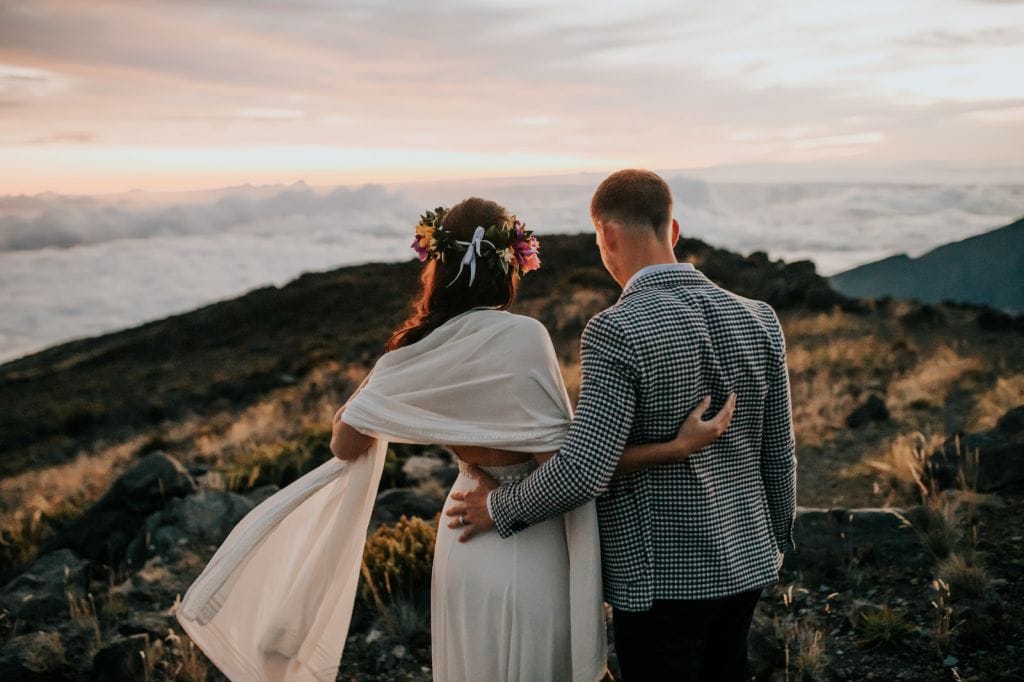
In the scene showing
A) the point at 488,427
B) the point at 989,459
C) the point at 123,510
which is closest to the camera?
the point at 488,427

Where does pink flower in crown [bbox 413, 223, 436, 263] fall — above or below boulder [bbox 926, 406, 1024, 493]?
above

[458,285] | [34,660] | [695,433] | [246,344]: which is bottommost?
[246,344]

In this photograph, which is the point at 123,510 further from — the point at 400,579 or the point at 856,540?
the point at 856,540

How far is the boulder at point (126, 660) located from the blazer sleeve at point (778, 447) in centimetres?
369

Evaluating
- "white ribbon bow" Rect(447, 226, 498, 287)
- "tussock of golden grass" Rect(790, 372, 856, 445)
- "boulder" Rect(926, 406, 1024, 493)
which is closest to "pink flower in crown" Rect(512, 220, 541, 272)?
"white ribbon bow" Rect(447, 226, 498, 287)

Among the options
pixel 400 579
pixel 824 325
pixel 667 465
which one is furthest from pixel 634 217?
pixel 824 325

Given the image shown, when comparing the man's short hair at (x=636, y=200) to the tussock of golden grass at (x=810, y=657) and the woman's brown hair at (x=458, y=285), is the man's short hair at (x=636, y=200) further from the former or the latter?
the tussock of golden grass at (x=810, y=657)

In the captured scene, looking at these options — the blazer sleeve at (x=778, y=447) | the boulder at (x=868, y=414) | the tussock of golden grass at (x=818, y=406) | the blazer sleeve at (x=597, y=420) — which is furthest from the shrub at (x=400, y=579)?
the boulder at (x=868, y=414)

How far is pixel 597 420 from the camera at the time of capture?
2369 mm

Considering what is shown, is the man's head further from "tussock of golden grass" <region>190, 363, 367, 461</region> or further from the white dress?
"tussock of golden grass" <region>190, 363, 367, 461</region>

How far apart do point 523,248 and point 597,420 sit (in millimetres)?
864

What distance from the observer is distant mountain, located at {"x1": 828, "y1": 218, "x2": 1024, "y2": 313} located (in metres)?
23.6

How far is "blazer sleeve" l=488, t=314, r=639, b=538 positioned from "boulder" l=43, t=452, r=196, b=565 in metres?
6.49

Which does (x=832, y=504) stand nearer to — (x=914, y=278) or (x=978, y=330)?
(x=978, y=330)
